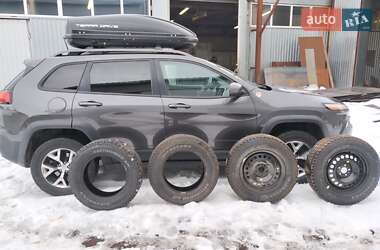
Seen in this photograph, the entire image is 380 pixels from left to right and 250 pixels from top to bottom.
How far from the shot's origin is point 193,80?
14.1ft

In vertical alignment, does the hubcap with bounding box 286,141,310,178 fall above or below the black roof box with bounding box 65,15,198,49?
below

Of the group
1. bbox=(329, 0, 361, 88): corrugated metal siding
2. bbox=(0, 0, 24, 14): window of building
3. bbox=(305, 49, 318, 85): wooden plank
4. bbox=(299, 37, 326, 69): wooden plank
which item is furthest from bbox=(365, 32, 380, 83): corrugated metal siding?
bbox=(0, 0, 24, 14): window of building

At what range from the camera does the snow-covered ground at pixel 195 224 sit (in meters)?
3.12

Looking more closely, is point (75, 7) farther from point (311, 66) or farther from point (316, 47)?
point (316, 47)

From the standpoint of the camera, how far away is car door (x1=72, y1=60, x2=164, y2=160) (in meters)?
4.05

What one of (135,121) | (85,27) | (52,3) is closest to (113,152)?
(135,121)

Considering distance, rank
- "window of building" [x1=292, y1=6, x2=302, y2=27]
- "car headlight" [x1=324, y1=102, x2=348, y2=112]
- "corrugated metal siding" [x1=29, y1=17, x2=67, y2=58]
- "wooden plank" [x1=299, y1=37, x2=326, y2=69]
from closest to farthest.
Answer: "car headlight" [x1=324, y1=102, x2=348, y2=112], "corrugated metal siding" [x1=29, y1=17, x2=67, y2=58], "wooden plank" [x1=299, y1=37, x2=326, y2=69], "window of building" [x1=292, y1=6, x2=302, y2=27]

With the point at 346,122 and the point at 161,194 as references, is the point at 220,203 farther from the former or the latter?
the point at 346,122

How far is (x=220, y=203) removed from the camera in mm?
3826

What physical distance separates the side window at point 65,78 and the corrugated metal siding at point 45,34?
645 cm

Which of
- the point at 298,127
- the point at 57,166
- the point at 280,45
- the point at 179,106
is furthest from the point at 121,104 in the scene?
the point at 280,45

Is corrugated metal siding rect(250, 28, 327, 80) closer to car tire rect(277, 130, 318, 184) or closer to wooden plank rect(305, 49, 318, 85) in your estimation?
wooden plank rect(305, 49, 318, 85)

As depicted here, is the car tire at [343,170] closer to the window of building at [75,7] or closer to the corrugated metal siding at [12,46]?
the window of building at [75,7]

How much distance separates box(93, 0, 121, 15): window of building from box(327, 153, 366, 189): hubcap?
8940 mm
